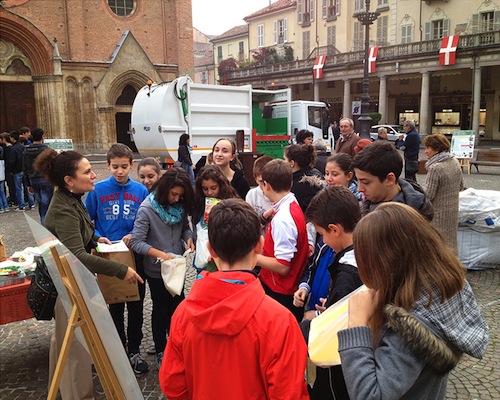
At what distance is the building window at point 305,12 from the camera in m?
43.5

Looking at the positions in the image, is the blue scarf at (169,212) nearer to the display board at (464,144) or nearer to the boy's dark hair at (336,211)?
the boy's dark hair at (336,211)

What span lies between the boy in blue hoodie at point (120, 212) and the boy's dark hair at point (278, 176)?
1307 millimetres

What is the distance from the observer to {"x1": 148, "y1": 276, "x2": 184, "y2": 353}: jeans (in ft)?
11.6

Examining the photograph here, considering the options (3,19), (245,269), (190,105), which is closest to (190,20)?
(3,19)

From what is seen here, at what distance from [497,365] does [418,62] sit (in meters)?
32.2

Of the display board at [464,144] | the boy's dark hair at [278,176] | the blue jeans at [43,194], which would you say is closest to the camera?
the boy's dark hair at [278,176]

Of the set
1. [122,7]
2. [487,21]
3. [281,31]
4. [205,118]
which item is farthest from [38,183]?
[281,31]

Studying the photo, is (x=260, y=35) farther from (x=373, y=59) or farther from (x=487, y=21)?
(x=487, y=21)

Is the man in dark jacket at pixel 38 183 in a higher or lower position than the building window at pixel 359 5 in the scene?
lower

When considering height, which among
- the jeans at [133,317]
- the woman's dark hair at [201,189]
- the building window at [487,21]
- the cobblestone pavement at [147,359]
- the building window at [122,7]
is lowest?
the cobblestone pavement at [147,359]

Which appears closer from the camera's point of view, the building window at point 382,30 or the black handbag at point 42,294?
the black handbag at point 42,294

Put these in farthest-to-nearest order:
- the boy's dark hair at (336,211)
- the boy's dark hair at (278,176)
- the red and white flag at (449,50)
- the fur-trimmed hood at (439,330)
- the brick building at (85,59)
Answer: the red and white flag at (449,50) → the brick building at (85,59) → the boy's dark hair at (278,176) → the boy's dark hair at (336,211) → the fur-trimmed hood at (439,330)

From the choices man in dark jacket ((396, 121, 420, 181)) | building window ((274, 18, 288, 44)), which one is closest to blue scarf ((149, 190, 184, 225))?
man in dark jacket ((396, 121, 420, 181))

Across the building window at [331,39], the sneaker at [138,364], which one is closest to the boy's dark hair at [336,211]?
Result: the sneaker at [138,364]
